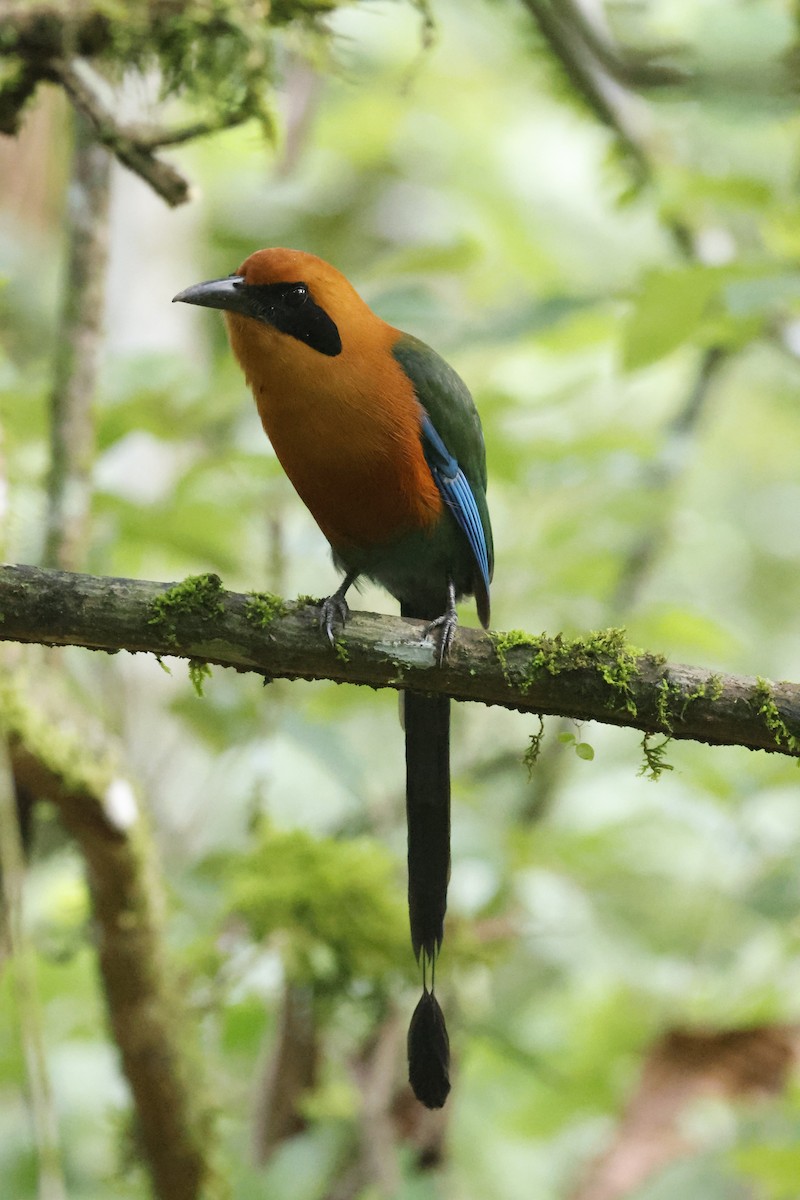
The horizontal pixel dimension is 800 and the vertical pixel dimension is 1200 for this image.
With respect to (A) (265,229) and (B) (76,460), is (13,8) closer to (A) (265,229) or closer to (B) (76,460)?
(B) (76,460)

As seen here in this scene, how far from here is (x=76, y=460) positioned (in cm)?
300

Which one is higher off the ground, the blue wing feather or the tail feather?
the blue wing feather

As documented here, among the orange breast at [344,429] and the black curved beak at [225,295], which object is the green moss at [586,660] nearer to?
the orange breast at [344,429]

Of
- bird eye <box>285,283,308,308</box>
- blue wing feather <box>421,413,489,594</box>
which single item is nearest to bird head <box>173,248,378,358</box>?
bird eye <box>285,283,308,308</box>

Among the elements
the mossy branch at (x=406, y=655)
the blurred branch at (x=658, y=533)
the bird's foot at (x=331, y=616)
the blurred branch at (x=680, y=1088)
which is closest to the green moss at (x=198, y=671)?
the mossy branch at (x=406, y=655)

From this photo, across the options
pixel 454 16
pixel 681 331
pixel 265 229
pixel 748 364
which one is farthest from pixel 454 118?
pixel 681 331

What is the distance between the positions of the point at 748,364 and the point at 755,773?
4.59 metres

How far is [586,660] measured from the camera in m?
1.94

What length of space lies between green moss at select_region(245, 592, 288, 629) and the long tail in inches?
20.7

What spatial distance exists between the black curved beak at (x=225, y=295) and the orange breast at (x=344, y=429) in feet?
0.10

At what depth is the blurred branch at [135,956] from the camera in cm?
258

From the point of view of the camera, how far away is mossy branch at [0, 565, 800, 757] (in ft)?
6.22

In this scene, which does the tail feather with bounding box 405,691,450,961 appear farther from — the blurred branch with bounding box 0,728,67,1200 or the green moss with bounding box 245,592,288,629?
the blurred branch with bounding box 0,728,67,1200

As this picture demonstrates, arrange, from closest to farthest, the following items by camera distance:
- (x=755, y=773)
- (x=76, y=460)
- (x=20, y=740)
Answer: (x=20, y=740)
(x=76, y=460)
(x=755, y=773)
